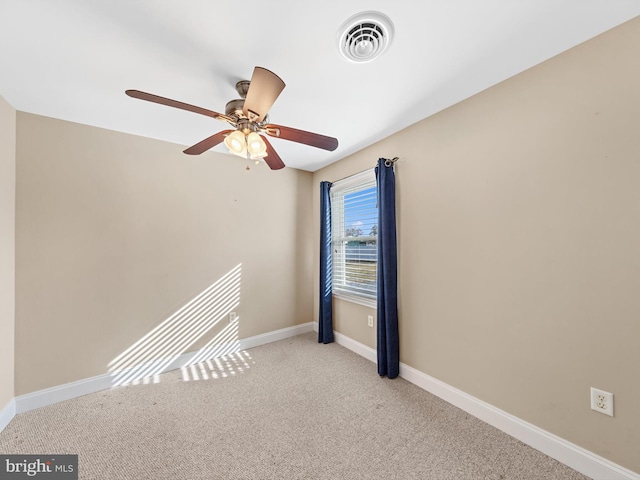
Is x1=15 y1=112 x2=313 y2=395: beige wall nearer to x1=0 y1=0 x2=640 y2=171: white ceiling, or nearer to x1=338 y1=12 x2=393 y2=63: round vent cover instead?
x1=0 y1=0 x2=640 y2=171: white ceiling

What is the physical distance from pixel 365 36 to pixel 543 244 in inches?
63.6

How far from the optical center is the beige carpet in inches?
56.4

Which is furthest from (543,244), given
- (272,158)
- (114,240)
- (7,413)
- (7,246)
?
(7,413)

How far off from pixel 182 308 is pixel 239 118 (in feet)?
6.95

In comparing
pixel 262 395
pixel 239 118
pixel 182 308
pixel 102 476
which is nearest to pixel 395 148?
pixel 239 118

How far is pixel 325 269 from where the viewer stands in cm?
338

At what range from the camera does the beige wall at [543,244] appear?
128 centimetres

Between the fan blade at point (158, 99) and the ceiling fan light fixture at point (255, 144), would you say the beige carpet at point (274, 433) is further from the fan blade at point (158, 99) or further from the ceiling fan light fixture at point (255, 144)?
the fan blade at point (158, 99)

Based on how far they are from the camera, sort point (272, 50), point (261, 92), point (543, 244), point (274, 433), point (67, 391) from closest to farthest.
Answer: point (261, 92)
point (272, 50)
point (543, 244)
point (274, 433)
point (67, 391)

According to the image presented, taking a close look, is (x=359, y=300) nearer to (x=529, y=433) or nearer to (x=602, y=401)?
(x=529, y=433)

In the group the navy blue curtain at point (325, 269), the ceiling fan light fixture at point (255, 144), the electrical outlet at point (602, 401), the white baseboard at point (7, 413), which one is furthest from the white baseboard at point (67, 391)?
the electrical outlet at point (602, 401)

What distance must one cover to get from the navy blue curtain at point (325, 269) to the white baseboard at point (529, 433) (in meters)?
1.15

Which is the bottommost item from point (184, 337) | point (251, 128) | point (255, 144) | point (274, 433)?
point (274, 433)

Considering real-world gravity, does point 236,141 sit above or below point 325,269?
above
